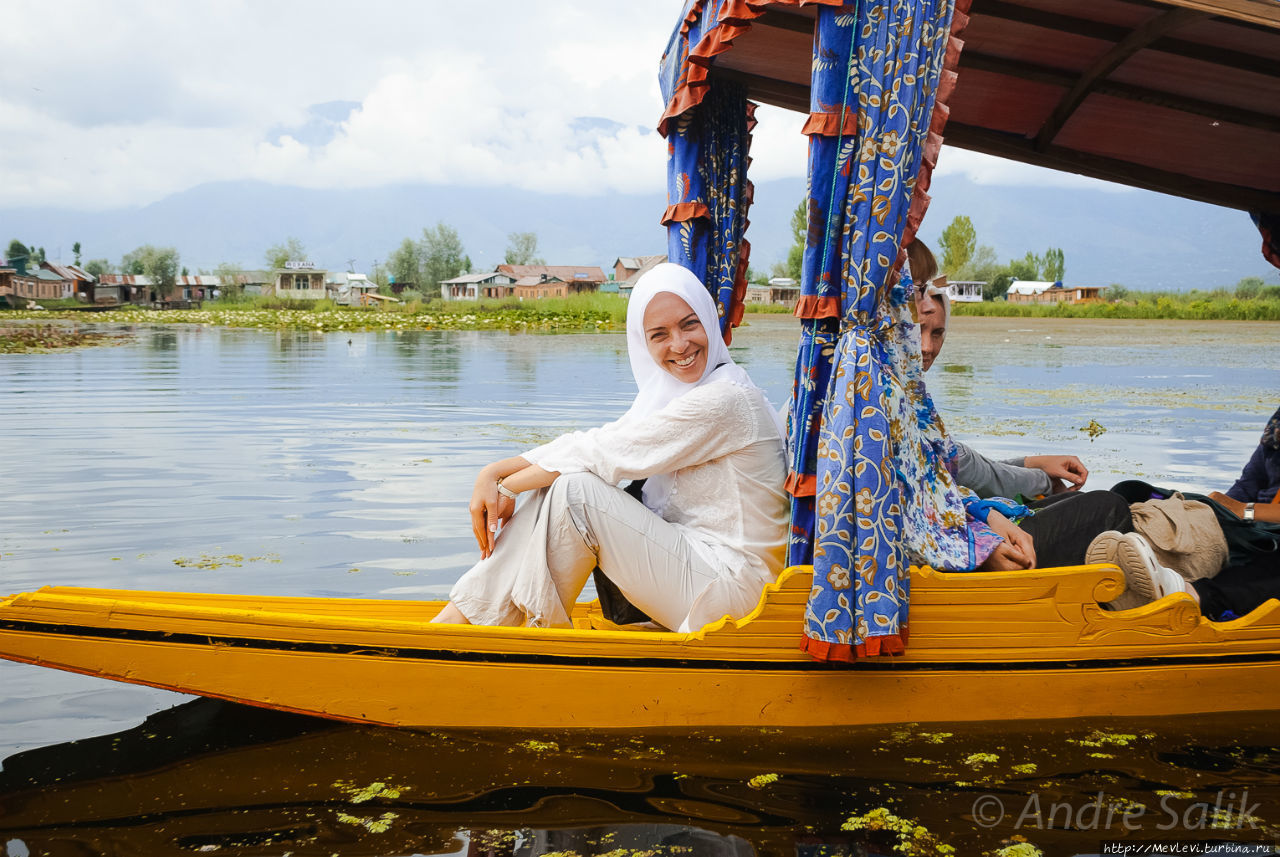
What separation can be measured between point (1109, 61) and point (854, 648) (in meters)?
2.19

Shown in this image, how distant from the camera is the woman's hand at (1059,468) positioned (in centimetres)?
374

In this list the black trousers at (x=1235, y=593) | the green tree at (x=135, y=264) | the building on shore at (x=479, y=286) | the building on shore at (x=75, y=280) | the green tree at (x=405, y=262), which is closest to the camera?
the black trousers at (x=1235, y=593)

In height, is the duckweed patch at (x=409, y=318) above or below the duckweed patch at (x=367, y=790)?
above

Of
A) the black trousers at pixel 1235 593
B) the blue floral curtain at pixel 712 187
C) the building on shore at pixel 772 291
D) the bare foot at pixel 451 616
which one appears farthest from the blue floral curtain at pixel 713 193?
the building on shore at pixel 772 291

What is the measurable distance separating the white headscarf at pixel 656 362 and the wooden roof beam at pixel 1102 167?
2015 mm

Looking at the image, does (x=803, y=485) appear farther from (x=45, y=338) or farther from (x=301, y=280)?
(x=301, y=280)

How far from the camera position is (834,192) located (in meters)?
2.66

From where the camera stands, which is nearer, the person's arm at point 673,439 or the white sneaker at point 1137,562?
the person's arm at point 673,439

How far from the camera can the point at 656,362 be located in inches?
115

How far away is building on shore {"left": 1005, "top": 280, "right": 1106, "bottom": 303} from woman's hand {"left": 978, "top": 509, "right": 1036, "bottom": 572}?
199 feet

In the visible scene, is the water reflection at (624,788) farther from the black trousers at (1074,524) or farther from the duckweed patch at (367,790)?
the black trousers at (1074,524)

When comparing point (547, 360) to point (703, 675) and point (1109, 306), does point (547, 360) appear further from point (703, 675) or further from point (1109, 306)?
point (1109, 306)

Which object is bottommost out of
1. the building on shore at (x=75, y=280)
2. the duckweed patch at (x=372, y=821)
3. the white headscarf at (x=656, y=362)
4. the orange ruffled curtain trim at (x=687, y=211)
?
the duckweed patch at (x=372, y=821)

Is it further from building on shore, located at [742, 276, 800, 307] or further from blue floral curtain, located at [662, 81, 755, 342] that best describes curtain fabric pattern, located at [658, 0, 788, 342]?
building on shore, located at [742, 276, 800, 307]
